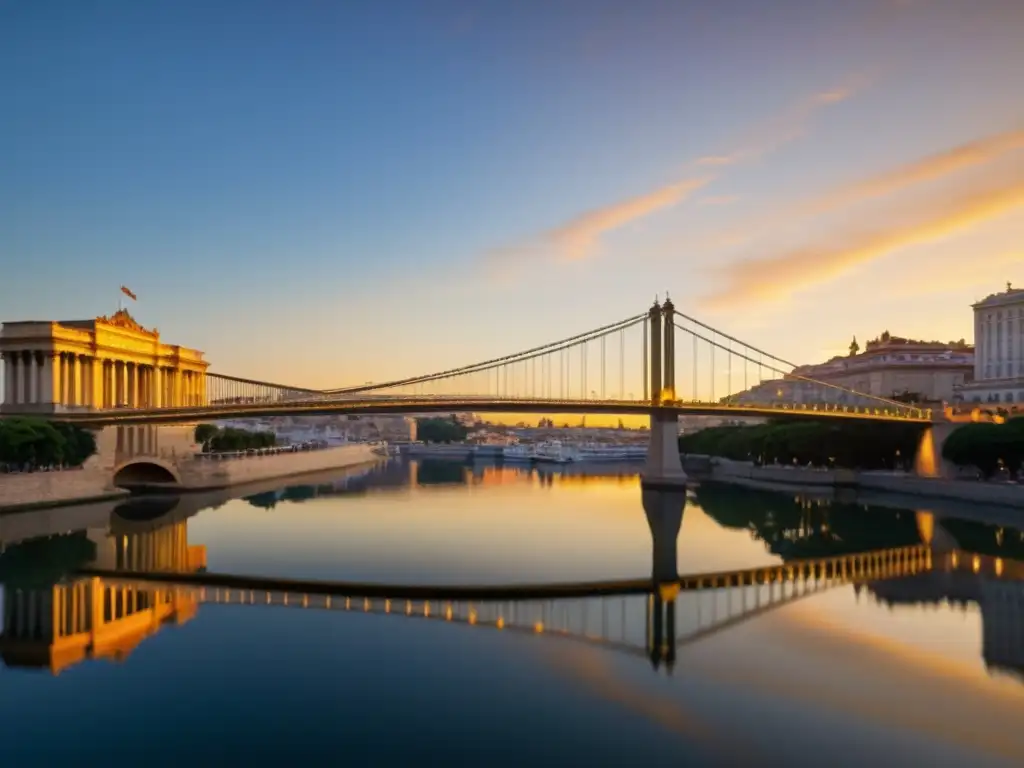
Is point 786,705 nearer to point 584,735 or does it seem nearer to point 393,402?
point 584,735

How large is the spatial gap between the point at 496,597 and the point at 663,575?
518cm

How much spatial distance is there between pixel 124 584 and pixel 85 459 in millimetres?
21426

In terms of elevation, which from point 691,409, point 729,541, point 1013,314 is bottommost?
point 729,541

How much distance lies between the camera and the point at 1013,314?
2452 inches

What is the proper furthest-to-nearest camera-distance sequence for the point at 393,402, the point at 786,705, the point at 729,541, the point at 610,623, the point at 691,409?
the point at 691,409, the point at 393,402, the point at 729,541, the point at 610,623, the point at 786,705

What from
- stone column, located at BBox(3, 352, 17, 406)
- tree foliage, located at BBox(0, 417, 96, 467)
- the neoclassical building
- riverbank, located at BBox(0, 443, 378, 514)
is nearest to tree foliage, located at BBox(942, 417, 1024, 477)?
riverbank, located at BBox(0, 443, 378, 514)

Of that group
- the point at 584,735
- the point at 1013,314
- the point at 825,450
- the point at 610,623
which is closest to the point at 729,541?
the point at 610,623

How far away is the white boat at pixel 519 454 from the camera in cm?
10256

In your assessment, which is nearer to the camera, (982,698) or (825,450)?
(982,698)

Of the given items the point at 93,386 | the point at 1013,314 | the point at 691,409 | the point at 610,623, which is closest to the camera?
the point at 610,623

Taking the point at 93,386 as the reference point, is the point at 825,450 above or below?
below

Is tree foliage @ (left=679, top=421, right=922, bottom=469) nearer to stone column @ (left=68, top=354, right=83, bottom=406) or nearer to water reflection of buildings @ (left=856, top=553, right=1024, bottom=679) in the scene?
water reflection of buildings @ (left=856, top=553, right=1024, bottom=679)

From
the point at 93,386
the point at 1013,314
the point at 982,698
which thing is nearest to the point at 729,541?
the point at 982,698

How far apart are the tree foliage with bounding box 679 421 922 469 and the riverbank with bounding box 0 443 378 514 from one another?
32.0 meters
